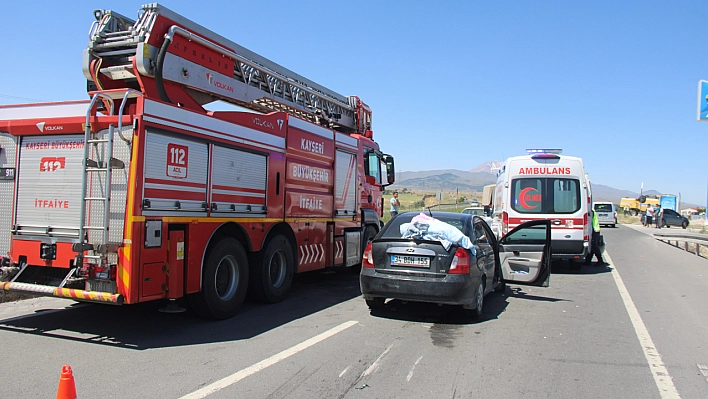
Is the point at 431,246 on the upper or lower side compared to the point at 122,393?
upper

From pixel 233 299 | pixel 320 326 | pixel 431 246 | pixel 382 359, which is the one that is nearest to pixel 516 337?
pixel 431 246

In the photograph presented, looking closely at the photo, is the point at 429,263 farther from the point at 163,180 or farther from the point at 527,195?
the point at 527,195

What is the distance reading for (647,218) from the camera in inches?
1895

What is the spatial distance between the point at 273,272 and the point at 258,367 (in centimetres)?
353

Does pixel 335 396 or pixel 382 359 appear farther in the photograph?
pixel 382 359

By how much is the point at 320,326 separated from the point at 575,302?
4876mm

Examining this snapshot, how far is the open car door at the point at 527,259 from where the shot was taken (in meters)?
9.27

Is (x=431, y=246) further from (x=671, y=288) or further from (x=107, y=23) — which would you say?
(x=671, y=288)

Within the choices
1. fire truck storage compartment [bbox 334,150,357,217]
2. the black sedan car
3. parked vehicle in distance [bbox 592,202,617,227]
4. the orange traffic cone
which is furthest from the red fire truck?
parked vehicle in distance [bbox 592,202,617,227]

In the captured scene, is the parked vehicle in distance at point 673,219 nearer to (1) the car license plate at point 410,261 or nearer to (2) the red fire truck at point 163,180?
(2) the red fire truck at point 163,180

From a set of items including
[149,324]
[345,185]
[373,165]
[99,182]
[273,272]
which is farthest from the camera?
[373,165]

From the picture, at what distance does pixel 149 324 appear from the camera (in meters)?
7.16

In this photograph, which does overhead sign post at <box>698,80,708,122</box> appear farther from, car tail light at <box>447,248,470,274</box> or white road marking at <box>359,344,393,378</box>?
white road marking at <box>359,344,393,378</box>

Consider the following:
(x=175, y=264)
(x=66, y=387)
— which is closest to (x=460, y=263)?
(x=175, y=264)
